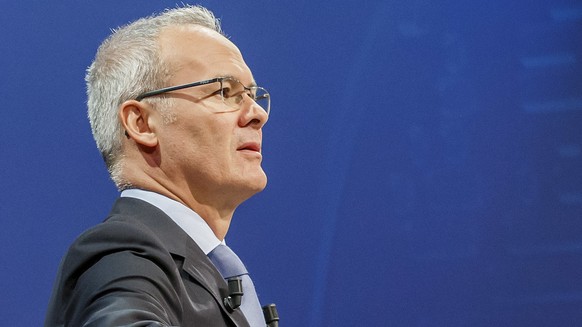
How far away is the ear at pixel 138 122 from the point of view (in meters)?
1.45

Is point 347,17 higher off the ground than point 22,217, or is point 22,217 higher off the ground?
point 347,17

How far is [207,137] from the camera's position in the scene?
1.43m

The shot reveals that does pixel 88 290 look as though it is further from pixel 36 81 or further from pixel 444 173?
pixel 444 173

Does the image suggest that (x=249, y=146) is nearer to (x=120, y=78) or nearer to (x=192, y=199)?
(x=192, y=199)

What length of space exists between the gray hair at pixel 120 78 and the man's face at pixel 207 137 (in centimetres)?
2

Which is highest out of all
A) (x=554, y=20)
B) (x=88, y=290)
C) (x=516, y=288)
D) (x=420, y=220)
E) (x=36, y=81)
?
(x=554, y=20)

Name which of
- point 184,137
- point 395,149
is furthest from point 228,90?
point 395,149

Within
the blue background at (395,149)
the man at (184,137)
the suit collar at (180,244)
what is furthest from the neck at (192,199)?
the blue background at (395,149)

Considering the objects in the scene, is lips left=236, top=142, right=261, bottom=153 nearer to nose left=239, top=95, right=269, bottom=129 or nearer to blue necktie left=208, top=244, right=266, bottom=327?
nose left=239, top=95, right=269, bottom=129

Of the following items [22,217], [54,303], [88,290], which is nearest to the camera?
[88,290]

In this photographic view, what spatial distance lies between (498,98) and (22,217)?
50.1 inches

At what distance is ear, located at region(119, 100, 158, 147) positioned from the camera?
1.45 metres

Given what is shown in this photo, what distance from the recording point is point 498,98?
2385 millimetres

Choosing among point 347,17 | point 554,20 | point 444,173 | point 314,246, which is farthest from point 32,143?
point 554,20
